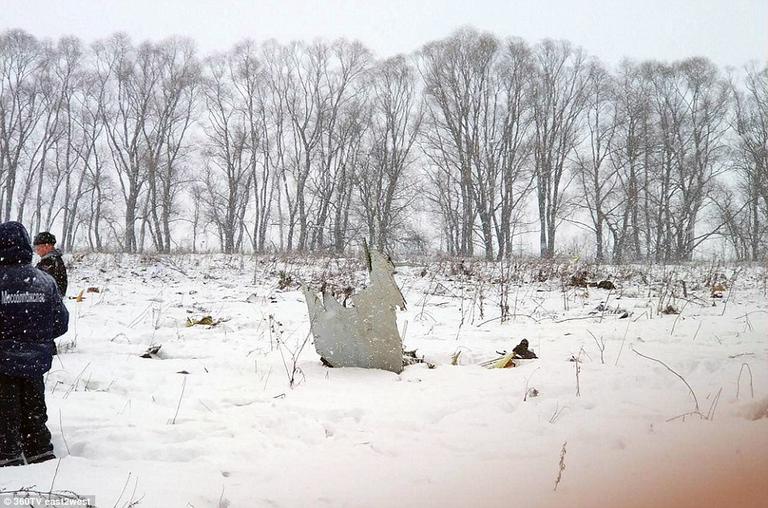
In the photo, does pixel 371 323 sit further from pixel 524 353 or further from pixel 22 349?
pixel 22 349

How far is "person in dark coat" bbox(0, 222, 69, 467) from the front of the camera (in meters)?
2.29

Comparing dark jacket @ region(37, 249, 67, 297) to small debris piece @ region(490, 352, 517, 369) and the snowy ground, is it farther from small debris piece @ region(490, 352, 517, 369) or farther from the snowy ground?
small debris piece @ region(490, 352, 517, 369)

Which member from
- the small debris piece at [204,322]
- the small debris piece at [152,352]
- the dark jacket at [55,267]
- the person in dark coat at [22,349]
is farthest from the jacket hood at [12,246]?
the small debris piece at [204,322]

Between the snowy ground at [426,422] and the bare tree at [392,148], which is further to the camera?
the bare tree at [392,148]

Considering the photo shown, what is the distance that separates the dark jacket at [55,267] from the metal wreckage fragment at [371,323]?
11.0 feet

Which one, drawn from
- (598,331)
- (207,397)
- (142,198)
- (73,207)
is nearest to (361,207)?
(142,198)

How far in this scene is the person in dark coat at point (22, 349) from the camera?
2.29 meters

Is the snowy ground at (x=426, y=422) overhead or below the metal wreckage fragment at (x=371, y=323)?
below

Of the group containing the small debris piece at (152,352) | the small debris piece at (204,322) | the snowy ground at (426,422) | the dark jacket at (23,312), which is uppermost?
the dark jacket at (23,312)

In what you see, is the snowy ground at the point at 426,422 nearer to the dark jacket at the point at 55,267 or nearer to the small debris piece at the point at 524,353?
the small debris piece at the point at 524,353

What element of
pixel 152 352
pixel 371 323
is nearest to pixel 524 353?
pixel 371 323

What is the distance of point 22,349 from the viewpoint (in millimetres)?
2361

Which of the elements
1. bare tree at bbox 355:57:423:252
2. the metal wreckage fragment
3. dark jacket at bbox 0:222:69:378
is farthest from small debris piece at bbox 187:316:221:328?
bare tree at bbox 355:57:423:252

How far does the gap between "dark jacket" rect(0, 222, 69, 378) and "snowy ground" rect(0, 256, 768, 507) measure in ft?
1.65
